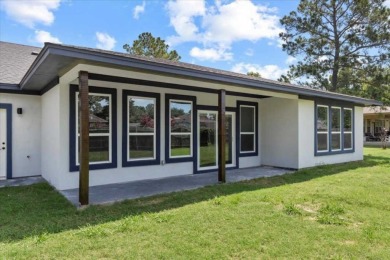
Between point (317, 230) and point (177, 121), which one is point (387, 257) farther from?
point (177, 121)

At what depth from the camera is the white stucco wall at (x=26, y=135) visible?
8312 mm

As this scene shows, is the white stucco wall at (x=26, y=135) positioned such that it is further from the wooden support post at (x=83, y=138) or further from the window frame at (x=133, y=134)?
the wooden support post at (x=83, y=138)

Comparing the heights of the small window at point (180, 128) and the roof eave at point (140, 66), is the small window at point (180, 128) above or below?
below

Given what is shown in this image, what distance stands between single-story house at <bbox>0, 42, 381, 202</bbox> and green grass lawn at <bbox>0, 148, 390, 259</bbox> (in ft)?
3.78

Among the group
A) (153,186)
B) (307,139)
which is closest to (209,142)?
(153,186)

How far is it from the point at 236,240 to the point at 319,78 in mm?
19179

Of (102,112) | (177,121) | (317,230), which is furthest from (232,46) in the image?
(317,230)

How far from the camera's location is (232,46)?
24219mm

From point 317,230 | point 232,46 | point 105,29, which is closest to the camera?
point 317,230

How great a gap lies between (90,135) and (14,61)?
213 inches

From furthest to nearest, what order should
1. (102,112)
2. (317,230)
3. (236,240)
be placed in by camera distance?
(102,112), (317,230), (236,240)

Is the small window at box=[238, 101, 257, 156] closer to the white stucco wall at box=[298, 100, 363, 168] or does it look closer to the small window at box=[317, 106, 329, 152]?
the white stucco wall at box=[298, 100, 363, 168]

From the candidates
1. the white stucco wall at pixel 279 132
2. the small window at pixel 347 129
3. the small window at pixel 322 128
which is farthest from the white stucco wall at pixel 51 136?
the small window at pixel 347 129

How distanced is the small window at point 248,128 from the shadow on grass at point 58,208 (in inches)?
117
